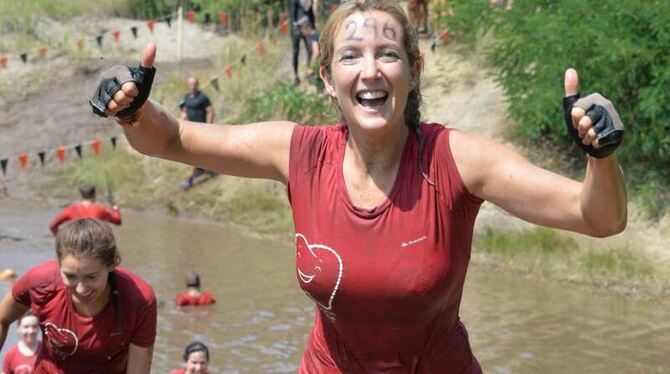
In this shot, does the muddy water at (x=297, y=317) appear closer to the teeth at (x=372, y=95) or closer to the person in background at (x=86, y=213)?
the person in background at (x=86, y=213)

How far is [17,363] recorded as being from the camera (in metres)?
6.43

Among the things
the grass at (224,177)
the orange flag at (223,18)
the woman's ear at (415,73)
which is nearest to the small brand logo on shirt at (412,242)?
the woman's ear at (415,73)

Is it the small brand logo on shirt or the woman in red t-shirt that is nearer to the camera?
Answer: the small brand logo on shirt

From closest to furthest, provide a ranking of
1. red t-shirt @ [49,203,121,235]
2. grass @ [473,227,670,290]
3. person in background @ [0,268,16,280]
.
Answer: red t-shirt @ [49,203,121,235] < grass @ [473,227,670,290] < person in background @ [0,268,16,280]

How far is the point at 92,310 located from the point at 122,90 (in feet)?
6.56

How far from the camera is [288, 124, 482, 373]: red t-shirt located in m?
3.23

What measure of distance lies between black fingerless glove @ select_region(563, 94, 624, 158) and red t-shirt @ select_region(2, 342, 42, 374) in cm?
421

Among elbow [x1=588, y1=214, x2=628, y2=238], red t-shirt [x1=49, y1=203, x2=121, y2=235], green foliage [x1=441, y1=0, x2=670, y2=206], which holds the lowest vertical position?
red t-shirt [x1=49, y1=203, x2=121, y2=235]

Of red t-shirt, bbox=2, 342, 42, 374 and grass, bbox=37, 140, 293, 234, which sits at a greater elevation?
red t-shirt, bbox=2, 342, 42, 374

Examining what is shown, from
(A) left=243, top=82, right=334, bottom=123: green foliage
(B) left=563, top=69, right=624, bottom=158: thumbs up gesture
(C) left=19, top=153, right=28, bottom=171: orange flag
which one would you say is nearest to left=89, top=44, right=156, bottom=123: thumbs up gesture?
(B) left=563, top=69, right=624, bottom=158: thumbs up gesture

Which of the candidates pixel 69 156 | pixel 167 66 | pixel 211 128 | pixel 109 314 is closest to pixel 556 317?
pixel 109 314

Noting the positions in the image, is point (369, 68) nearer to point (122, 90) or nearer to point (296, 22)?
point (122, 90)

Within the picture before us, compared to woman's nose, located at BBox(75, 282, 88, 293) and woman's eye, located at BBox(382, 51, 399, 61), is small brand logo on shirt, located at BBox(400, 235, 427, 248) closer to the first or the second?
woman's eye, located at BBox(382, 51, 399, 61)

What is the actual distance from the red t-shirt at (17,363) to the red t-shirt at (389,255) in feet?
10.8
